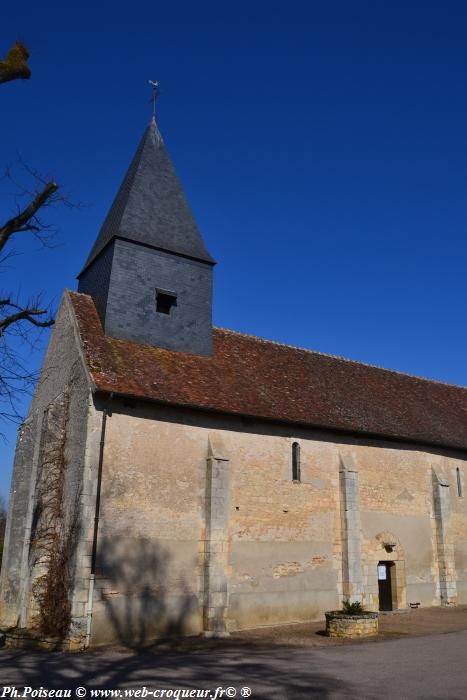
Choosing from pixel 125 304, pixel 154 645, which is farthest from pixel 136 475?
pixel 125 304

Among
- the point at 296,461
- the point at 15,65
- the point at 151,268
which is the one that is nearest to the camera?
the point at 15,65

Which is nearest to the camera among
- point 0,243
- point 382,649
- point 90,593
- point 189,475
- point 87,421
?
→ point 0,243

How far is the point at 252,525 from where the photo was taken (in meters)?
14.4

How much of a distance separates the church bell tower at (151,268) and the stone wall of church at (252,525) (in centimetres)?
275

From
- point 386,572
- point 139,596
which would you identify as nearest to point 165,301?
point 139,596

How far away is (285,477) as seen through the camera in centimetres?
1539

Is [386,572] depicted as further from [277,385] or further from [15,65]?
[15,65]

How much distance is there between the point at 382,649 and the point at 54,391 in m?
9.85

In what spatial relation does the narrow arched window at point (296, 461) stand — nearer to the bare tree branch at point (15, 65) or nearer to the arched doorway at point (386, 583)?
the arched doorway at point (386, 583)

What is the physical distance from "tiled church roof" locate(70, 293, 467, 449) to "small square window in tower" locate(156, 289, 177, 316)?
1.22 meters

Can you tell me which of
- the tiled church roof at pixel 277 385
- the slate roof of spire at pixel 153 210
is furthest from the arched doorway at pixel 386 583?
the slate roof of spire at pixel 153 210

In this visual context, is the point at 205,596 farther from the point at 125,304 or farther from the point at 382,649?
the point at 125,304

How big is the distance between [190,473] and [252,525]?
204cm

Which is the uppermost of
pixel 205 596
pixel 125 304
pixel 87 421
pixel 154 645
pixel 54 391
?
pixel 125 304
